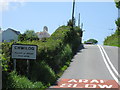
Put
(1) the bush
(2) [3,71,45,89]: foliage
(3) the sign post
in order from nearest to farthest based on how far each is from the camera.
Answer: (2) [3,71,45,89]: foliage, (3) the sign post, (1) the bush

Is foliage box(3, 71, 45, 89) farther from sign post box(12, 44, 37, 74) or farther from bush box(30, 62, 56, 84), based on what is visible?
sign post box(12, 44, 37, 74)

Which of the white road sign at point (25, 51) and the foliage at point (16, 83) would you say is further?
the white road sign at point (25, 51)

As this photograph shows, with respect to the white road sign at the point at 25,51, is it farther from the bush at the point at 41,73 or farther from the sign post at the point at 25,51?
the bush at the point at 41,73

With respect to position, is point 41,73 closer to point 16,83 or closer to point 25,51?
point 25,51

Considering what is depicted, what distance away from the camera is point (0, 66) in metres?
9.18

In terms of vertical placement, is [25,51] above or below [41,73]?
above

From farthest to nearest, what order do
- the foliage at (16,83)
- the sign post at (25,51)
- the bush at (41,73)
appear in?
the bush at (41,73) < the sign post at (25,51) < the foliage at (16,83)

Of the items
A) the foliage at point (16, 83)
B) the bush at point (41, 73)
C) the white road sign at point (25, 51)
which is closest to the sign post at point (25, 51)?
the white road sign at point (25, 51)

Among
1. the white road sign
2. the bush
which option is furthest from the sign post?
the bush

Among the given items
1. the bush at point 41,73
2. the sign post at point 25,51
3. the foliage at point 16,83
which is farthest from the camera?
the bush at point 41,73

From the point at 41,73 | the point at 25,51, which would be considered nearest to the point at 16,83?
the point at 25,51

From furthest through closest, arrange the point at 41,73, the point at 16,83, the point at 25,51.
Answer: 1. the point at 41,73
2. the point at 25,51
3. the point at 16,83

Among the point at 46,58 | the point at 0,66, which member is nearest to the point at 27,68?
the point at 46,58

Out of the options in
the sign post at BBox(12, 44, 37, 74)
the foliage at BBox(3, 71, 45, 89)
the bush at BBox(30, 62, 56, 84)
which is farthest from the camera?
the bush at BBox(30, 62, 56, 84)
